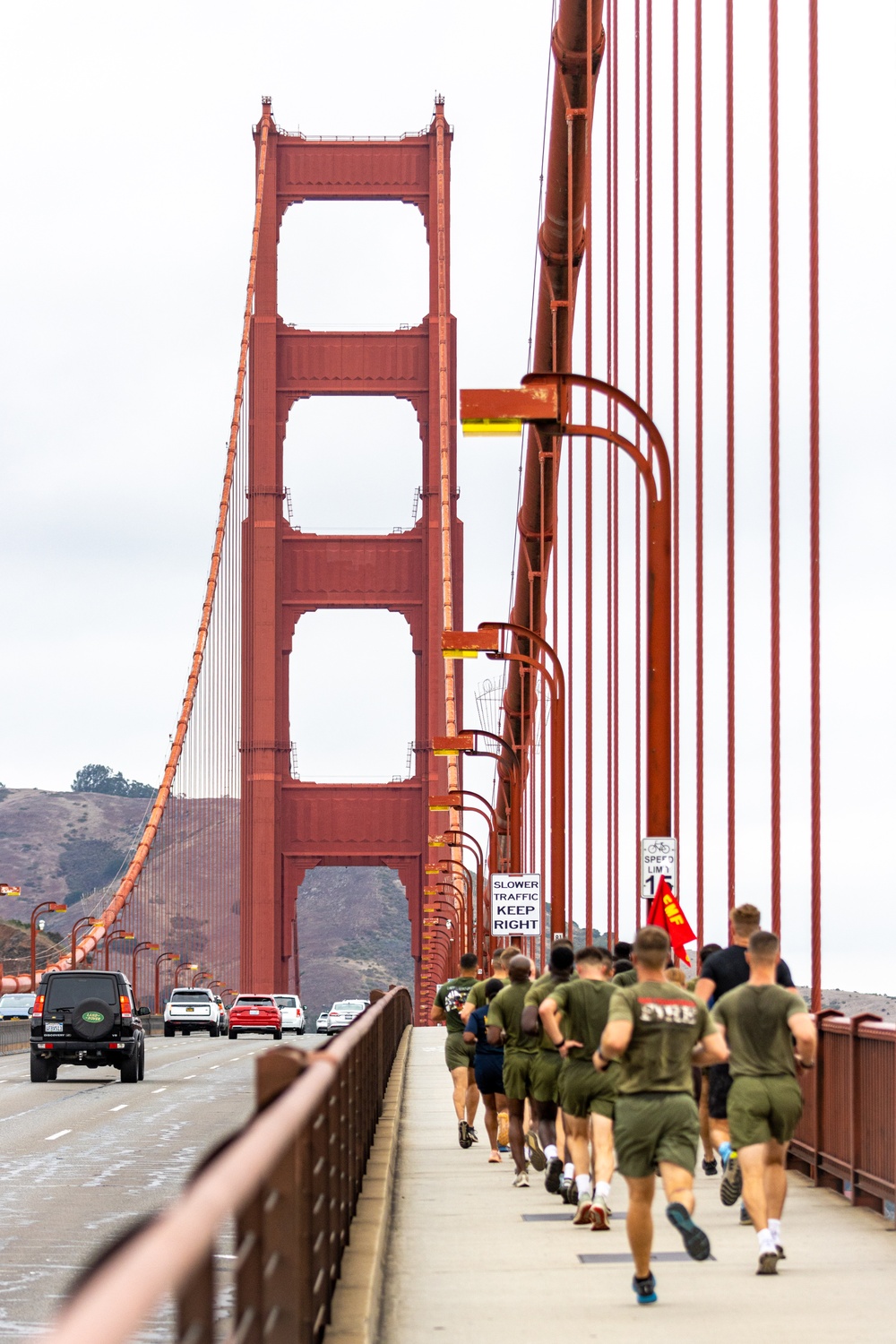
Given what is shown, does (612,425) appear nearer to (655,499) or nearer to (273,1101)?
(655,499)

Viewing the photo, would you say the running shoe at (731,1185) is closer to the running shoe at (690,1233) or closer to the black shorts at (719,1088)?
the black shorts at (719,1088)

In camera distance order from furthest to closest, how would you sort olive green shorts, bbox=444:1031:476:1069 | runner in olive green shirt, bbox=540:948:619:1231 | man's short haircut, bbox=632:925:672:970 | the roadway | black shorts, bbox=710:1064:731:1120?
olive green shorts, bbox=444:1031:476:1069
black shorts, bbox=710:1064:731:1120
runner in olive green shirt, bbox=540:948:619:1231
the roadway
man's short haircut, bbox=632:925:672:970

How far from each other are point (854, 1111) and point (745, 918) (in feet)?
4.83

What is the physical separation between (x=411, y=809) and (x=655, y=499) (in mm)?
58396

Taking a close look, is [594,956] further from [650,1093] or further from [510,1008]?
[650,1093]

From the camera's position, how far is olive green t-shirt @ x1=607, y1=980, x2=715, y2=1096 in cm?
834

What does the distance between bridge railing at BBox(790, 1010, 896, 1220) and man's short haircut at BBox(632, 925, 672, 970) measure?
9.71 ft

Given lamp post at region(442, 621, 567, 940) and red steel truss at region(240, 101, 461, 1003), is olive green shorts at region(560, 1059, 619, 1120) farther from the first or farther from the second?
red steel truss at region(240, 101, 461, 1003)

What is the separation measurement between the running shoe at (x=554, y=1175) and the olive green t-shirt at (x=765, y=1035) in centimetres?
359

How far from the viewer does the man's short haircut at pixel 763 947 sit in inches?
360

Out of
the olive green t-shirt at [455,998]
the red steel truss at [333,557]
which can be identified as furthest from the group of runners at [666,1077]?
the red steel truss at [333,557]

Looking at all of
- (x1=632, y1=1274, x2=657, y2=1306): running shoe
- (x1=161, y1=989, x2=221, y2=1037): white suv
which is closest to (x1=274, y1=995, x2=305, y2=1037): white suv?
(x1=161, y1=989, x2=221, y2=1037): white suv

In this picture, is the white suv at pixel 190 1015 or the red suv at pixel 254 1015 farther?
the white suv at pixel 190 1015

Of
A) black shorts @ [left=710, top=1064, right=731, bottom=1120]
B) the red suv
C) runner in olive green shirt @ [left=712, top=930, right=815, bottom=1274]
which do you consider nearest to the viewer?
runner in olive green shirt @ [left=712, top=930, right=815, bottom=1274]
